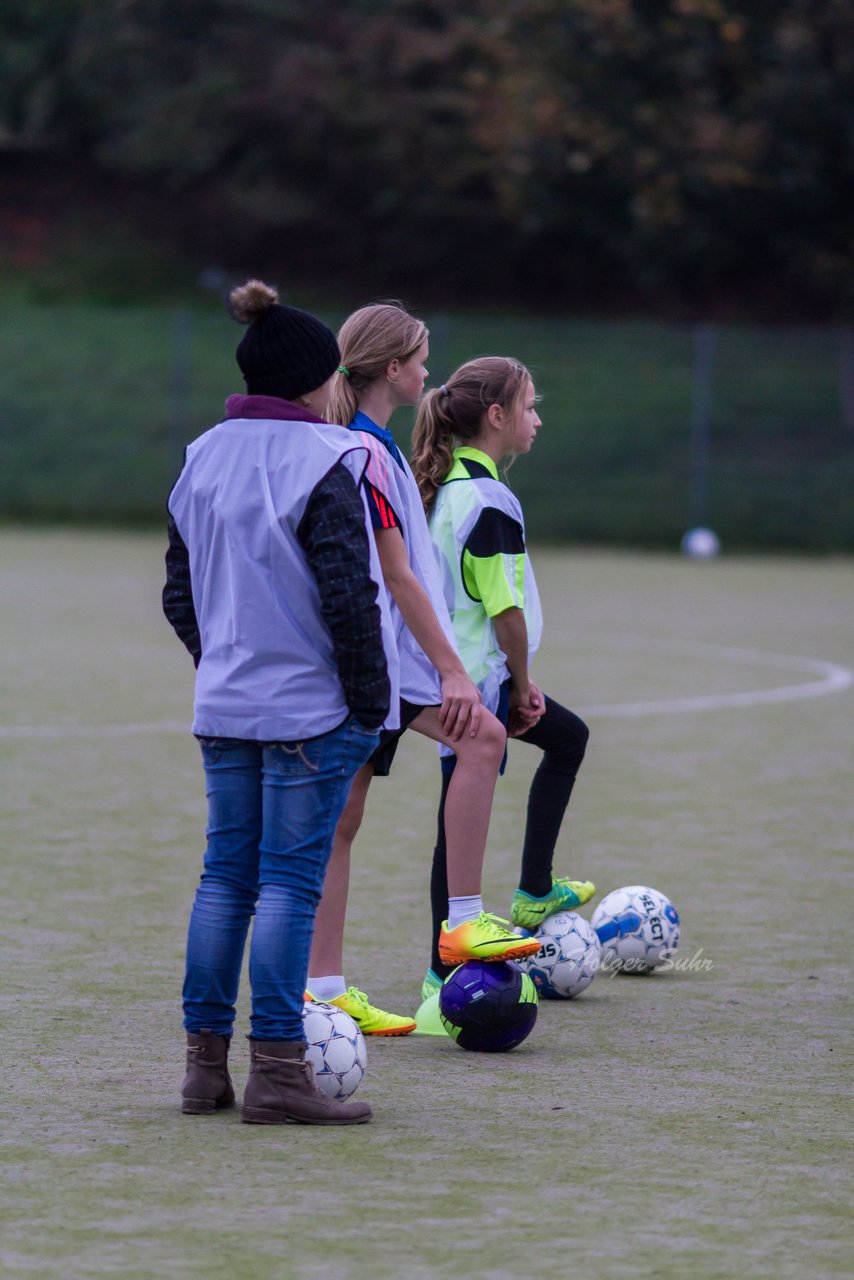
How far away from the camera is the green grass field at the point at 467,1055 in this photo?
3.43 metres

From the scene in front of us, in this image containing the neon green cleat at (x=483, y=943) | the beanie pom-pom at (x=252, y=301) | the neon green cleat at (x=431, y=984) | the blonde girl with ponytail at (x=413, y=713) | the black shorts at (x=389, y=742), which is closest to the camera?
the beanie pom-pom at (x=252, y=301)

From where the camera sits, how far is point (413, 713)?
4.88 meters

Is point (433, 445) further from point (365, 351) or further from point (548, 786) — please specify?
point (548, 786)

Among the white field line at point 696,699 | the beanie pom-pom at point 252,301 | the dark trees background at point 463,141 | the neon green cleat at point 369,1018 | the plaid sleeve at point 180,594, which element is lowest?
the white field line at point 696,699

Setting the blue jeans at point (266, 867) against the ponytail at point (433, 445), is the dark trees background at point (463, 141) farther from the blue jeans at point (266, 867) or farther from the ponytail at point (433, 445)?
the blue jeans at point (266, 867)

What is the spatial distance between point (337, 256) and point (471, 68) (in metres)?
5.31

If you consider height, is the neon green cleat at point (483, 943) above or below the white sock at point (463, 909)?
below

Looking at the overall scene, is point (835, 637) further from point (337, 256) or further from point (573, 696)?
point (337, 256)

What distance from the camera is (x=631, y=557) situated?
22844mm

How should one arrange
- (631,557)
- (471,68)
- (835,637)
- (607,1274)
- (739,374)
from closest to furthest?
(607,1274) < (835,637) < (631,557) < (739,374) < (471,68)

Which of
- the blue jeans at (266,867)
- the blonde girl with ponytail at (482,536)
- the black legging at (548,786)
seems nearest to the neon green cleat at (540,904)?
the black legging at (548,786)

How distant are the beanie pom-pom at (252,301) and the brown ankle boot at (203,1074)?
1.52 m

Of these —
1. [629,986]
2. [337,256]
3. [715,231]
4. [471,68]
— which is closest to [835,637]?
[629,986]

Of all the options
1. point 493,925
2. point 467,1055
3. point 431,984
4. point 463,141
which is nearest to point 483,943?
point 493,925
